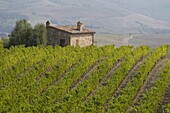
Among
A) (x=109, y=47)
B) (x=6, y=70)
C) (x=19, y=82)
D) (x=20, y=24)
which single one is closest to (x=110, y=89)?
(x=19, y=82)

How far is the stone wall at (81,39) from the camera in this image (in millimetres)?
52019

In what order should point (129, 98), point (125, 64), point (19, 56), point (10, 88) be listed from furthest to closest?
point (19, 56) < point (125, 64) < point (10, 88) < point (129, 98)

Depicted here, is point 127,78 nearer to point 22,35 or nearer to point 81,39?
point 81,39

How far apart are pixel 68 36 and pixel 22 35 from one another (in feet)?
23.9

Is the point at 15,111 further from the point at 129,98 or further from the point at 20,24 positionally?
the point at 20,24

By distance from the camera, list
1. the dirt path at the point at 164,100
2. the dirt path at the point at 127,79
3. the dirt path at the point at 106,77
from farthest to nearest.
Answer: the dirt path at the point at 106,77, the dirt path at the point at 127,79, the dirt path at the point at 164,100

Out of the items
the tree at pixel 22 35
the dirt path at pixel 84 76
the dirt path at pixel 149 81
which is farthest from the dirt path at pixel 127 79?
the tree at pixel 22 35

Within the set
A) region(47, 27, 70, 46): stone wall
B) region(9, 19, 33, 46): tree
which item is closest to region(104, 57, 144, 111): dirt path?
region(47, 27, 70, 46): stone wall

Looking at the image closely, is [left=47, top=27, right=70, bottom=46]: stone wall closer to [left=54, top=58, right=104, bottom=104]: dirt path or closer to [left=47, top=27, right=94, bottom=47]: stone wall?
[left=47, top=27, right=94, bottom=47]: stone wall

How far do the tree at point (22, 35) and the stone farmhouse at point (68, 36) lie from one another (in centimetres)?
372

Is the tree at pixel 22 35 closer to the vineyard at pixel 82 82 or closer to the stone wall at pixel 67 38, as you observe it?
the stone wall at pixel 67 38

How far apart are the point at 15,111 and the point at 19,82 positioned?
6734 millimetres

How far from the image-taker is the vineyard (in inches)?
906

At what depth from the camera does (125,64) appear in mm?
34938
